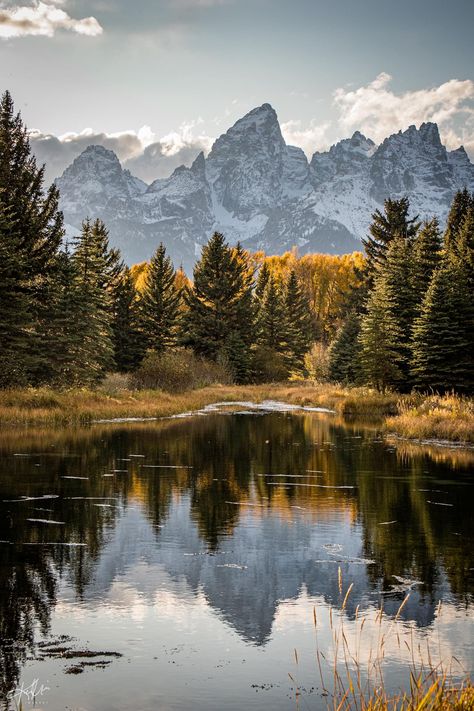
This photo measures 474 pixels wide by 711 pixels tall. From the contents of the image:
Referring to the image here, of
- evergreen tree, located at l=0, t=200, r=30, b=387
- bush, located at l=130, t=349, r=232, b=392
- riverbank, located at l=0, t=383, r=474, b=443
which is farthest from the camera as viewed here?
bush, located at l=130, t=349, r=232, b=392

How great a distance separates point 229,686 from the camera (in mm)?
6699

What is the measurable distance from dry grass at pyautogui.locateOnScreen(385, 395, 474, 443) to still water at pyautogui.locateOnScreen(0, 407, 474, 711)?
6.09m

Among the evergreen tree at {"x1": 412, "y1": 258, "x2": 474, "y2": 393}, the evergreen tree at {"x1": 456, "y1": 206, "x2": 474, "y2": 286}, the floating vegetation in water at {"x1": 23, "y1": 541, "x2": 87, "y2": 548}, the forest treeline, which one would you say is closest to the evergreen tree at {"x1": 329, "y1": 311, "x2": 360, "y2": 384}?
the forest treeline

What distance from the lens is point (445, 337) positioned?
38.1m

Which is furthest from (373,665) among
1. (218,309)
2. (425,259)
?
(218,309)

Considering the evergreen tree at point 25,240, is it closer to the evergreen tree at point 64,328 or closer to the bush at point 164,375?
the evergreen tree at point 64,328

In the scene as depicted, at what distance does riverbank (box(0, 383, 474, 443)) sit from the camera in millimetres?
28984

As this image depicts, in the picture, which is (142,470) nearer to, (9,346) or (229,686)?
(229,686)

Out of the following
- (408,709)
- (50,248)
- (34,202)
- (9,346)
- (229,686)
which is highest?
(34,202)

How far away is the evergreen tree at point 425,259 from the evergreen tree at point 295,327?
134ft

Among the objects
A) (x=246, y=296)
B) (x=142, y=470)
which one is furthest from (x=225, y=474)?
(x=246, y=296)

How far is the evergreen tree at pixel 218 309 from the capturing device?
77.8m

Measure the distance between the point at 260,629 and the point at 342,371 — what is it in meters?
57.7

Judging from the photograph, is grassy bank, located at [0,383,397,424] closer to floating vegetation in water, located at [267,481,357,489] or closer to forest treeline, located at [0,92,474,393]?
forest treeline, located at [0,92,474,393]
